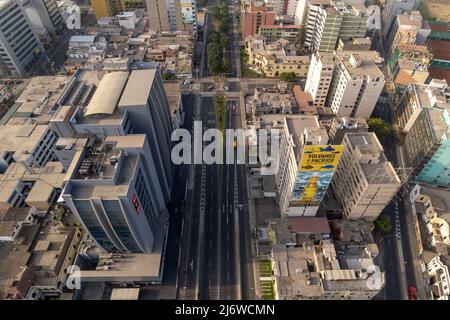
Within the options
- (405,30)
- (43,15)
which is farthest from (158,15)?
(405,30)

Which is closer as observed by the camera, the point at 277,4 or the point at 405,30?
the point at 405,30

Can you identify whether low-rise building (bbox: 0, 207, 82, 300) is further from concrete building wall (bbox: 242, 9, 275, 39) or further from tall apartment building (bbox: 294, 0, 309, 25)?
tall apartment building (bbox: 294, 0, 309, 25)

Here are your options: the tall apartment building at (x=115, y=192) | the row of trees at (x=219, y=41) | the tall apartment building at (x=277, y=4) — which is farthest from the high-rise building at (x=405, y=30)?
the tall apartment building at (x=115, y=192)

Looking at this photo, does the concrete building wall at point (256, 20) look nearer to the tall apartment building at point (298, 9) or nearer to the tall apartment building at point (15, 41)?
the tall apartment building at point (298, 9)

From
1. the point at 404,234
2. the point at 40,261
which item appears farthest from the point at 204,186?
the point at 404,234

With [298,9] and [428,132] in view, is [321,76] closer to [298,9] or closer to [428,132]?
[428,132]

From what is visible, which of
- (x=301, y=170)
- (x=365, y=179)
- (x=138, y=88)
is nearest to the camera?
(x=301, y=170)
